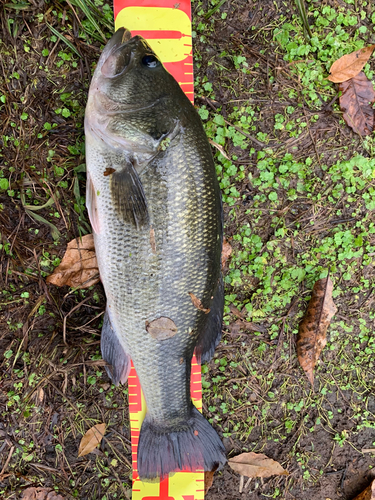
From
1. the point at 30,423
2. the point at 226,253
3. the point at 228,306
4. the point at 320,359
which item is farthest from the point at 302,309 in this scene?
the point at 30,423

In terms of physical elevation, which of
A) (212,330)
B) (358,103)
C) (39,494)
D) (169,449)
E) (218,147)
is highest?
(358,103)

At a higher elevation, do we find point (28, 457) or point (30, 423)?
point (30, 423)

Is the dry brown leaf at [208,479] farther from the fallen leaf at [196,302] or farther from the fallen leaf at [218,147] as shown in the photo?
the fallen leaf at [218,147]

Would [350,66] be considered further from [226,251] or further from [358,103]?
[226,251]

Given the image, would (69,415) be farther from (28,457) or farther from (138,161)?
(138,161)

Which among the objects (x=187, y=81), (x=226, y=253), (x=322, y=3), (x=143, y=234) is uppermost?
(x=322, y=3)

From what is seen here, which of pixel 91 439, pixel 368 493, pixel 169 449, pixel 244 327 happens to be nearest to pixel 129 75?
pixel 244 327
